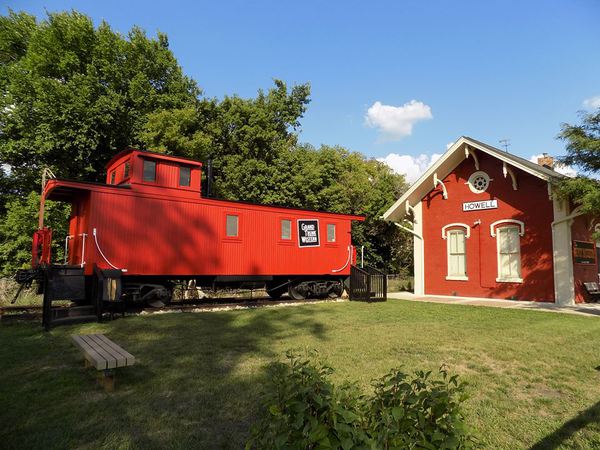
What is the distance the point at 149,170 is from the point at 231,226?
296cm

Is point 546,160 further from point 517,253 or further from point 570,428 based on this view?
point 570,428

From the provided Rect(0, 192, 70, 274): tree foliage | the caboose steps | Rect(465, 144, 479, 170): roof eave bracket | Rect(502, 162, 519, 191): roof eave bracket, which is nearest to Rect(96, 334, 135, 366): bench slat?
the caboose steps

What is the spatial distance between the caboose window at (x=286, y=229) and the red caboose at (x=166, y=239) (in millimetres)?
35

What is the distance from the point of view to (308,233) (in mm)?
14641

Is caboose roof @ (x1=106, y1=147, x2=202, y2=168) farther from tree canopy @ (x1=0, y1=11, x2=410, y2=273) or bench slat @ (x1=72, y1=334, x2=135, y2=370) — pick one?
tree canopy @ (x1=0, y1=11, x2=410, y2=273)

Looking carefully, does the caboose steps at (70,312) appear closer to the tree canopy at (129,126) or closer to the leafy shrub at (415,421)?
the leafy shrub at (415,421)

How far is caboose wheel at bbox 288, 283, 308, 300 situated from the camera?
1478 centimetres


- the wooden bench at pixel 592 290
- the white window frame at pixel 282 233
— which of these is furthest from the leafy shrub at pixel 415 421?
the wooden bench at pixel 592 290

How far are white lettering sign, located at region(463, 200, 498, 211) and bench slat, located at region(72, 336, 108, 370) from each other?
14306 millimetres

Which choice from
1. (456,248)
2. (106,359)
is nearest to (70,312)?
(106,359)

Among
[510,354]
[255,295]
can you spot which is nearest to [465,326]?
[510,354]

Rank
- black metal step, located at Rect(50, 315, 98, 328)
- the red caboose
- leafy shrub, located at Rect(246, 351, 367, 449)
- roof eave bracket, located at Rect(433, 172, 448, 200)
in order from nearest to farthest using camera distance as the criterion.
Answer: leafy shrub, located at Rect(246, 351, 367, 449) → black metal step, located at Rect(50, 315, 98, 328) → the red caboose → roof eave bracket, located at Rect(433, 172, 448, 200)

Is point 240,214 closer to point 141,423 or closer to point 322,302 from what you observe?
point 322,302

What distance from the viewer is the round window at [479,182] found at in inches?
614
